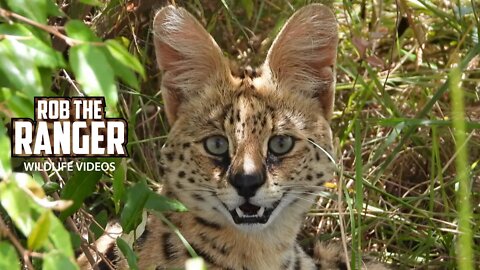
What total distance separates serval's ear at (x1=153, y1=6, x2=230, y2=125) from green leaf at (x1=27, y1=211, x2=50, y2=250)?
4.77ft

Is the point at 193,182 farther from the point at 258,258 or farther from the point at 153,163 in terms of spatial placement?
the point at 153,163

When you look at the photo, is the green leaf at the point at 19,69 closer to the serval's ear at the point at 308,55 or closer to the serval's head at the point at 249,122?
the serval's head at the point at 249,122

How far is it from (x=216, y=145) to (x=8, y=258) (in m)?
1.32

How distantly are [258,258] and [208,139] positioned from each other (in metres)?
0.41

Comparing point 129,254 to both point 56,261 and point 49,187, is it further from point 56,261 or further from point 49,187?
point 56,261

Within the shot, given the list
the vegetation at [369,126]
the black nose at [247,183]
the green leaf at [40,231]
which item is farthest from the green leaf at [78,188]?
the green leaf at [40,231]

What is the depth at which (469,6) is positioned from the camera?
154 inches

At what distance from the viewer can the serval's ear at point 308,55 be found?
3131 millimetres

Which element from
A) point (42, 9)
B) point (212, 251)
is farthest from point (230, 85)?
point (42, 9)

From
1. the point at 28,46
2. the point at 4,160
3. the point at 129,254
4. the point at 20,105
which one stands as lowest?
the point at 129,254

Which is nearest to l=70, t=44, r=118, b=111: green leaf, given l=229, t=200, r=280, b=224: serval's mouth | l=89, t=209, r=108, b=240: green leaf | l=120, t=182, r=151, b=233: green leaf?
l=120, t=182, r=151, b=233: green leaf

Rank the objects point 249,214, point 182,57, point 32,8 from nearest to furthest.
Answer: point 32,8, point 249,214, point 182,57

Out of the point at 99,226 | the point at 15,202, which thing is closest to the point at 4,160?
the point at 15,202

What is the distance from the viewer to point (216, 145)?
301 centimetres
